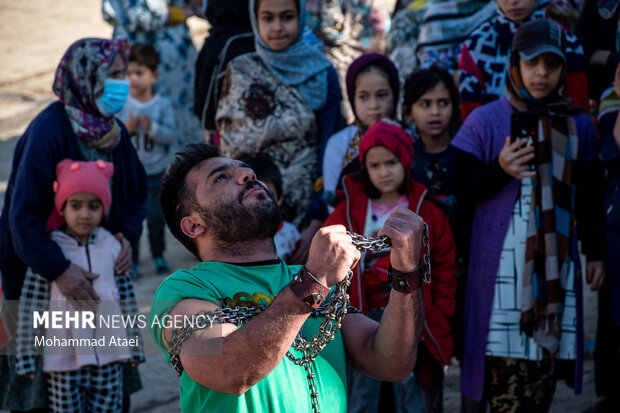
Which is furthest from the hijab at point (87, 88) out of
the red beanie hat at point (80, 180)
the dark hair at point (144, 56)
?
the dark hair at point (144, 56)

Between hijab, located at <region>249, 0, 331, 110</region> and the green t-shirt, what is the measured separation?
7.70ft

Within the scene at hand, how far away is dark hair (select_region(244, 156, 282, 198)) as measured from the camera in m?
4.24

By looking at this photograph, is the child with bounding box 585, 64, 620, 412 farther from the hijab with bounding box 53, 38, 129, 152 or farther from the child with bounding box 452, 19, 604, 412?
the hijab with bounding box 53, 38, 129, 152

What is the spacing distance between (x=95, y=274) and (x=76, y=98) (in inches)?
35.8

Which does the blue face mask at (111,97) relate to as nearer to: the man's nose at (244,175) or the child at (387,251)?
the child at (387,251)

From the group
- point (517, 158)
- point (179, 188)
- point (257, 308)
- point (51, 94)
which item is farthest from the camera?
point (51, 94)

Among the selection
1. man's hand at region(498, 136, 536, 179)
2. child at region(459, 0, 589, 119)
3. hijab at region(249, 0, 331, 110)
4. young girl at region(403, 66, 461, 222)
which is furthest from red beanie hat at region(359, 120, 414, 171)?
hijab at region(249, 0, 331, 110)

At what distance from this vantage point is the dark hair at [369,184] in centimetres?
375

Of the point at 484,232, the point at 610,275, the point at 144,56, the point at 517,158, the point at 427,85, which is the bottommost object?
the point at 610,275

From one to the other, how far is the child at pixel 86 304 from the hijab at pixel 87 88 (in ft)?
0.54

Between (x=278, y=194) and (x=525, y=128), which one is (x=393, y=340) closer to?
(x=525, y=128)

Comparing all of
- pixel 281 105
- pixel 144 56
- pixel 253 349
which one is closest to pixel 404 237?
pixel 253 349

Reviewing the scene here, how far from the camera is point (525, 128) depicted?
3.56m

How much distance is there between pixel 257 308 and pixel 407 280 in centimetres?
44
